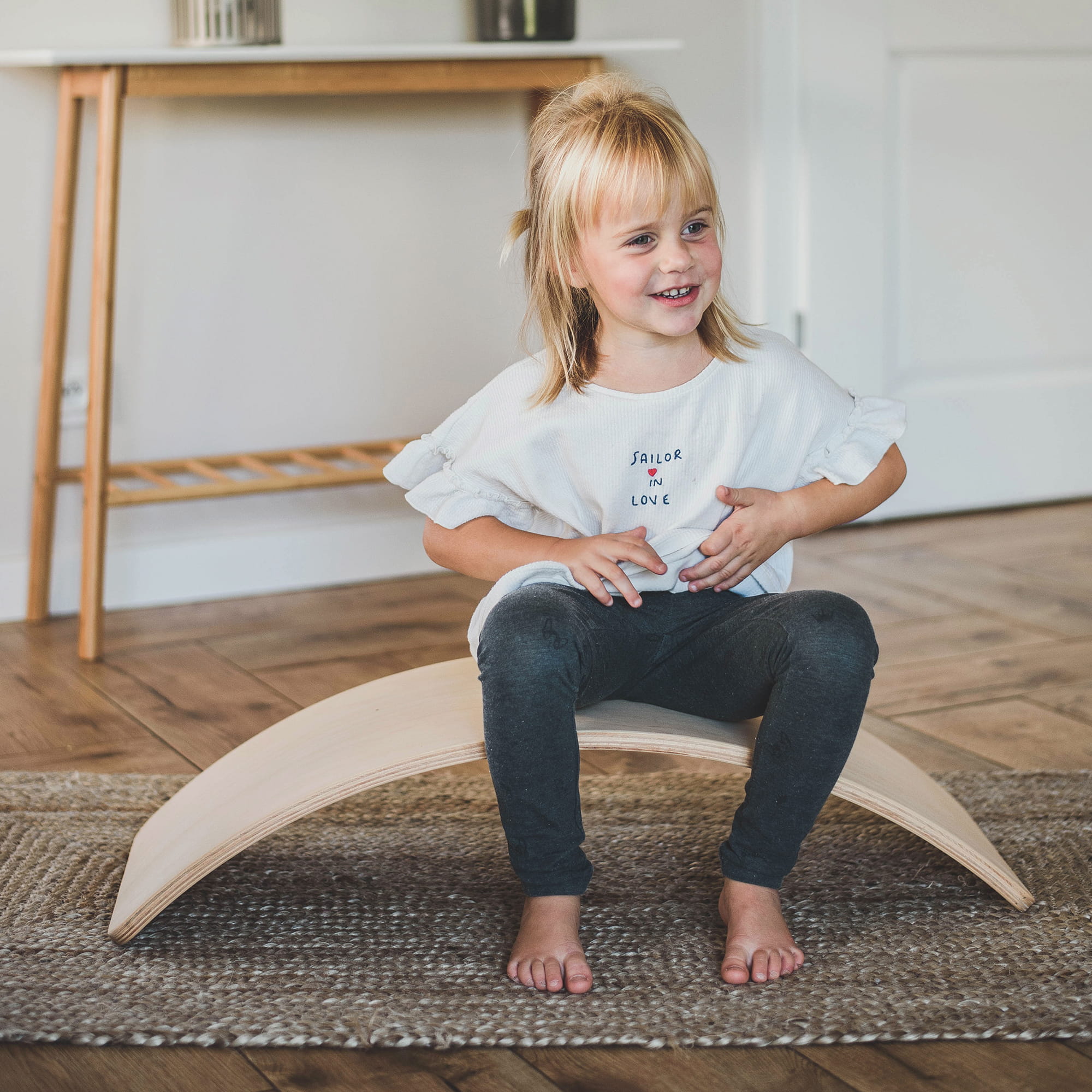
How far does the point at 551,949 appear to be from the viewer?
983mm

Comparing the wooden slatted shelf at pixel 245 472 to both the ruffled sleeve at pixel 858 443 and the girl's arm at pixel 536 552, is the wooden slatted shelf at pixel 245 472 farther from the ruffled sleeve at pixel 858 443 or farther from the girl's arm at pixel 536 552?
the ruffled sleeve at pixel 858 443

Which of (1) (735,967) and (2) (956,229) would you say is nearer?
(1) (735,967)

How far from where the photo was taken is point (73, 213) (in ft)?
6.24

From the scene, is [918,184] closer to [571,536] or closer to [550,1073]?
[571,536]

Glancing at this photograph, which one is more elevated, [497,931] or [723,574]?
[723,574]

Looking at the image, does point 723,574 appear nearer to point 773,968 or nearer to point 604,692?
point 604,692

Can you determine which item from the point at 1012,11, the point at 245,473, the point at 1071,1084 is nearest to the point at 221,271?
the point at 245,473

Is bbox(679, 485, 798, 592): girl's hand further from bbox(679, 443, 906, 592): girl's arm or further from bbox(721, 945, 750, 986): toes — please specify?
bbox(721, 945, 750, 986): toes

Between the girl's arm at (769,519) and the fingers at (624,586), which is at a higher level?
the girl's arm at (769,519)

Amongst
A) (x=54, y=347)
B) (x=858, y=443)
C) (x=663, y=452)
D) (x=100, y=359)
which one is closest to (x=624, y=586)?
(x=663, y=452)

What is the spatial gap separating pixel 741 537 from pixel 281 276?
46.2 inches

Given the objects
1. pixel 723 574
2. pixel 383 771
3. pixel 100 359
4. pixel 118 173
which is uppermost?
pixel 118 173

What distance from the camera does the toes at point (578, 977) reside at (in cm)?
96

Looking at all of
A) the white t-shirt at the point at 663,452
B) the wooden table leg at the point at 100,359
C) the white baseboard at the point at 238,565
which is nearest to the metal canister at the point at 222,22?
the wooden table leg at the point at 100,359
